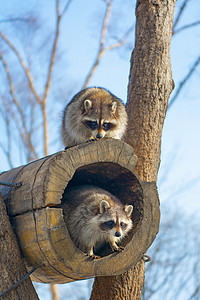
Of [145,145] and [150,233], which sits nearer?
[150,233]

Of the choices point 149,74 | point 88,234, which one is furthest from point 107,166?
point 149,74

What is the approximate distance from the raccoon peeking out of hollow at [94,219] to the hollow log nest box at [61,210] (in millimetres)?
111

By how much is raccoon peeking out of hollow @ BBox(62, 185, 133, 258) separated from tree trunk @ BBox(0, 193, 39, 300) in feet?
1.99

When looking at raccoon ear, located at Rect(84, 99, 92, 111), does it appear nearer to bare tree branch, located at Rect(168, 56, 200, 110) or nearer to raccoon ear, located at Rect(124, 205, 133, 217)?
raccoon ear, located at Rect(124, 205, 133, 217)

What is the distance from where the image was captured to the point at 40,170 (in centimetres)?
295

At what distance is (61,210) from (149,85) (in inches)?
81.6

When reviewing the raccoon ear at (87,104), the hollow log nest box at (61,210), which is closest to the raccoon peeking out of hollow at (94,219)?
the hollow log nest box at (61,210)

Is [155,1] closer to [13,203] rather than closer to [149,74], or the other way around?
[149,74]

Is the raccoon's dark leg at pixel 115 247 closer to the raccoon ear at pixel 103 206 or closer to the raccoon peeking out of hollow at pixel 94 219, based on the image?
the raccoon peeking out of hollow at pixel 94 219

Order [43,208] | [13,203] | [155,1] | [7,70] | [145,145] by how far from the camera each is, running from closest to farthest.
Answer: [43,208] < [13,203] < [145,145] < [155,1] < [7,70]

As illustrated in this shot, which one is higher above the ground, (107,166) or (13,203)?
(107,166)

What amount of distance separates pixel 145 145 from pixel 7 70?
8867 mm

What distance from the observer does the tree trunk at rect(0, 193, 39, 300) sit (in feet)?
9.32

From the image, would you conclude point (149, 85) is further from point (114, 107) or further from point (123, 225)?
point (123, 225)
